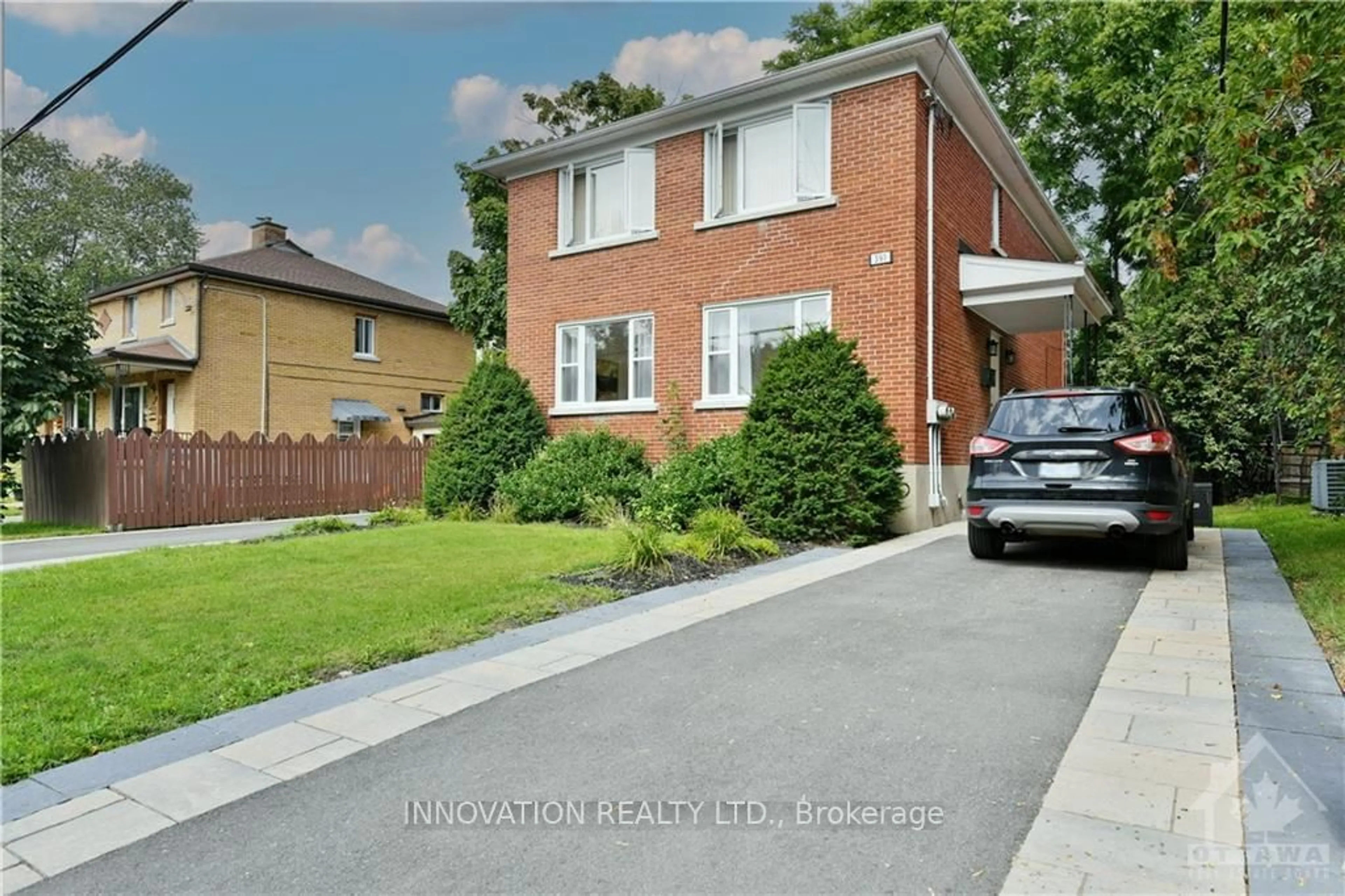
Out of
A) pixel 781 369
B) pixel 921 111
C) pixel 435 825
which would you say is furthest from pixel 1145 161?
pixel 435 825

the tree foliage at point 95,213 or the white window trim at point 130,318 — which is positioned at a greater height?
the tree foliage at point 95,213

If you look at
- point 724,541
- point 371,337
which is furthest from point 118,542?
point 371,337

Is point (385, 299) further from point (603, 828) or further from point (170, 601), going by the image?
point (603, 828)

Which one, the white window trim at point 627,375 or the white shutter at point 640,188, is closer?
the white window trim at point 627,375

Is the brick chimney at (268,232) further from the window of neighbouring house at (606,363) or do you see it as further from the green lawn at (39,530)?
the window of neighbouring house at (606,363)

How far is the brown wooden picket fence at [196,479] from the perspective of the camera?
13.2 m

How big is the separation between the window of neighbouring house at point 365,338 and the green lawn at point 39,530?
40.1 ft

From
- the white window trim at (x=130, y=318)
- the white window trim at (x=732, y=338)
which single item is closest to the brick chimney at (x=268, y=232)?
the white window trim at (x=130, y=318)

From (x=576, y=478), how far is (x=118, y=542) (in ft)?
22.6

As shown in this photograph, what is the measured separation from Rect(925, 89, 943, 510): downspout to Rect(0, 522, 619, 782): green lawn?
5.17 m

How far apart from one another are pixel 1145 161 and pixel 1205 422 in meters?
8.48

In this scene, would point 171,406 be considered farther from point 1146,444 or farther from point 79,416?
point 1146,444

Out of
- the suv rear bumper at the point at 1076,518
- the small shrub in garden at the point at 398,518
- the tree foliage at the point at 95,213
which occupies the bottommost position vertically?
the small shrub in garden at the point at 398,518

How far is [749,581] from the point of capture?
6914mm
